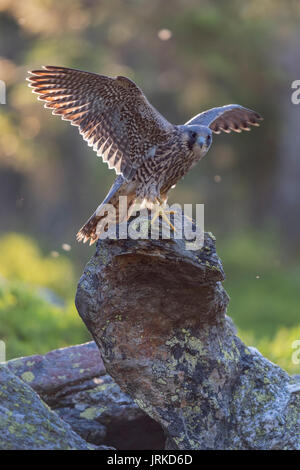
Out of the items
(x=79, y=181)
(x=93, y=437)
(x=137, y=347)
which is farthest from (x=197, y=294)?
(x=79, y=181)

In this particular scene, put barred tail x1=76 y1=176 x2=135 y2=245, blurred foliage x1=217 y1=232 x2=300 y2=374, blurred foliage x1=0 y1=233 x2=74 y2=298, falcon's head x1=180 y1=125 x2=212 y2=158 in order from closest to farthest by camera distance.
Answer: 1. falcon's head x1=180 y1=125 x2=212 y2=158
2. barred tail x1=76 y1=176 x2=135 y2=245
3. blurred foliage x1=0 y1=233 x2=74 y2=298
4. blurred foliage x1=217 y1=232 x2=300 y2=374

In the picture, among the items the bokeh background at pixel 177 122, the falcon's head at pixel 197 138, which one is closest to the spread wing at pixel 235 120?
the falcon's head at pixel 197 138

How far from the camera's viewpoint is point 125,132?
15.2ft

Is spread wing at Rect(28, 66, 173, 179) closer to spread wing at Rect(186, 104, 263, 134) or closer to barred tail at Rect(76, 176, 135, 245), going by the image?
barred tail at Rect(76, 176, 135, 245)

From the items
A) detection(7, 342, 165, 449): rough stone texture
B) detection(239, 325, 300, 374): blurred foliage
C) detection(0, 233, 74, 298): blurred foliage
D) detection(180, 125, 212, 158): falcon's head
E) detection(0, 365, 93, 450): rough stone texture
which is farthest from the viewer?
detection(0, 233, 74, 298): blurred foliage

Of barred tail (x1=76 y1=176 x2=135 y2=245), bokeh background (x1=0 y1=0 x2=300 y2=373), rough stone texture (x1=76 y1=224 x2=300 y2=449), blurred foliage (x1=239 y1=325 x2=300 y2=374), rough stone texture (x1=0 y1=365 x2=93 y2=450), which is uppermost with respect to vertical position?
bokeh background (x1=0 y1=0 x2=300 y2=373)

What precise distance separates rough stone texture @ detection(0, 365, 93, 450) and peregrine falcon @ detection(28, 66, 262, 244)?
134cm

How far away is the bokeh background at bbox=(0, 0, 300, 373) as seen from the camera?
12.8m

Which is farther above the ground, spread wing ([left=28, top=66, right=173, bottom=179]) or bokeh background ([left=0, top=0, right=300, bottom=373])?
bokeh background ([left=0, top=0, right=300, bottom=373])

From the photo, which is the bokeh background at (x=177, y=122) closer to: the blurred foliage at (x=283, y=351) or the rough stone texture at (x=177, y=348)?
the blurred foliage at (x=283, y=351)

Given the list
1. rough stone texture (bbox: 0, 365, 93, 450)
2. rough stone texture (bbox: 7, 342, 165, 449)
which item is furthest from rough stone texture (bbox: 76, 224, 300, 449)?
rough stone texture (bbox: 7, 342, 165, 449)

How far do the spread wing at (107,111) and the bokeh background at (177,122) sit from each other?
3.69m

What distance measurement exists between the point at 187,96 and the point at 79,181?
486 centimetres

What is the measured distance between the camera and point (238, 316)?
44.2 ft
